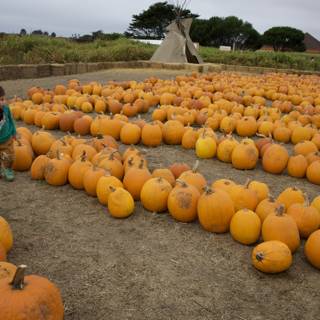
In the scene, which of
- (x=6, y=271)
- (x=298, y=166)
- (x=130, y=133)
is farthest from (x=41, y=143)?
(x=298, y=166)

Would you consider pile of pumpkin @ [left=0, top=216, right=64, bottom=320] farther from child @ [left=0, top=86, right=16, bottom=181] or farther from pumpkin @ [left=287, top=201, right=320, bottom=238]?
child @ [left=0, top=86, right=16, bottom=181]

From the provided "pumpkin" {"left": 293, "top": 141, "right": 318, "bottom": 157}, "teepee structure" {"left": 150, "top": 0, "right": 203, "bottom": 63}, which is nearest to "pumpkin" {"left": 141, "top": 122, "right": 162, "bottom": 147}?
"pumpkin" {"left": 293, "top": 141, "right": 318, "bottom": 157}

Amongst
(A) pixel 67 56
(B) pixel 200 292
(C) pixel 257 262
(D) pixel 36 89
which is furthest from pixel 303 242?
(A) pixel 67 56

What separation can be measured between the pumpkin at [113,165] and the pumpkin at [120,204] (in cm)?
51

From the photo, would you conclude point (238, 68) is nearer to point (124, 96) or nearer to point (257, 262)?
point (124, 96)

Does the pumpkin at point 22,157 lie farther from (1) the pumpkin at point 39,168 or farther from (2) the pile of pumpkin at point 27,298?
(2) the pile of pumpkin at point 27,298

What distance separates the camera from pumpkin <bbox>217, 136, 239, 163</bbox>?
4824 mm

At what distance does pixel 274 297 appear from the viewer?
8.18ft

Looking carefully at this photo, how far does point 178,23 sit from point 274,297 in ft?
55.6

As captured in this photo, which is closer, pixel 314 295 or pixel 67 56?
pixel 314 295

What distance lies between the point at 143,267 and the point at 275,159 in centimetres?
244

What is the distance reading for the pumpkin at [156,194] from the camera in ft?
11.3

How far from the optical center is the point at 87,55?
1460 centimetres

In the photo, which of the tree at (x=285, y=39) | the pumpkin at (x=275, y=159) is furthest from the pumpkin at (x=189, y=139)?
the tree at (x=285, y=39)
